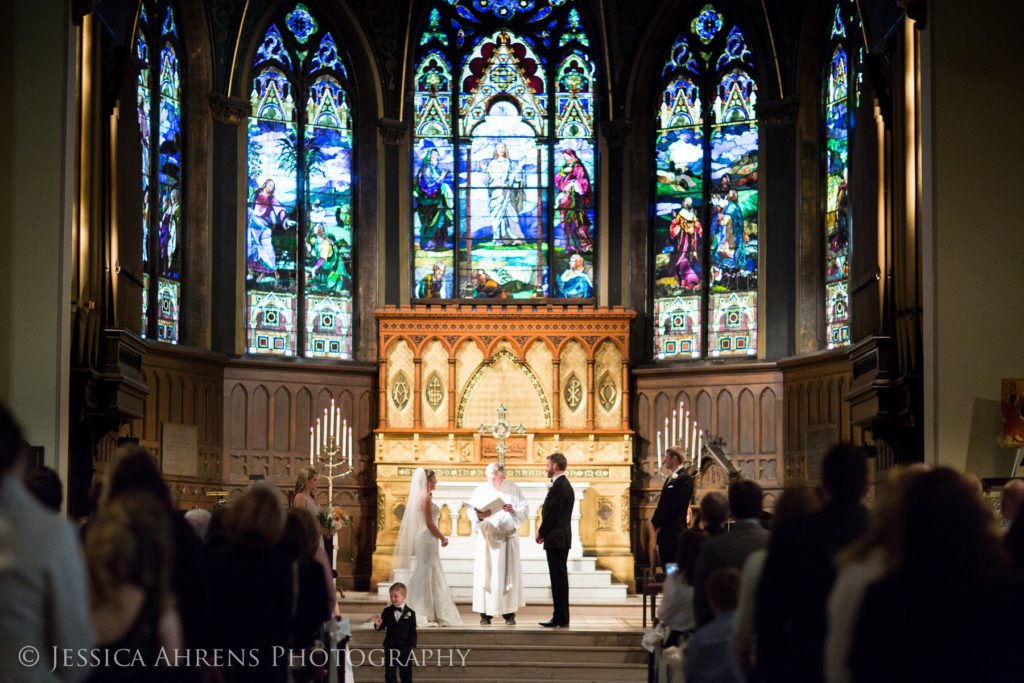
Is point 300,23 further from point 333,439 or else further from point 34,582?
point 34,582

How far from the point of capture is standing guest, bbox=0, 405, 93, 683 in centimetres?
370

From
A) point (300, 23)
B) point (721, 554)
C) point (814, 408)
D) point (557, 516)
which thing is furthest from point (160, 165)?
point (721, 554)

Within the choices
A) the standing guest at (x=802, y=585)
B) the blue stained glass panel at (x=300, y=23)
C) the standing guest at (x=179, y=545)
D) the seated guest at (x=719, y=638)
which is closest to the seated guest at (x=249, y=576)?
the standing guest at (x=179, y=545)

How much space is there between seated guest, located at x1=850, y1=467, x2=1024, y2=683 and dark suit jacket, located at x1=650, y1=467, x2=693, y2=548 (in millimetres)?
7151

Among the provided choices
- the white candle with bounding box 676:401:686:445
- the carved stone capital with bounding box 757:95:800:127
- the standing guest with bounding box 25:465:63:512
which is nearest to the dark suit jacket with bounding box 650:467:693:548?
the standing guest with bounding box 25:465:63:512

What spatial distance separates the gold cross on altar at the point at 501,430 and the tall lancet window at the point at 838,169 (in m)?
4.02

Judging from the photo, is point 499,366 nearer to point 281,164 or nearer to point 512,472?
point 512,472

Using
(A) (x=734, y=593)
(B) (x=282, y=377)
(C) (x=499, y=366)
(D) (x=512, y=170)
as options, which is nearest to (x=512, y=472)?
(C) (x=499, y=366)

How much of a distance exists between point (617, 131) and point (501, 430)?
182 inches

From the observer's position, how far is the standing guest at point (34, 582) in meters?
3.70

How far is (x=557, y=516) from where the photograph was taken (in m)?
11.9

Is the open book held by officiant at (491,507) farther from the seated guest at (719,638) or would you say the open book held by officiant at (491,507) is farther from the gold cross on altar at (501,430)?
the seated guest at (719,638)

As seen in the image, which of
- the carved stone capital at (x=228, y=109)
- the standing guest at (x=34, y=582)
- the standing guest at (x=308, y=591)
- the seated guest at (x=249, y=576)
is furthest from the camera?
the carved stone capital at (x=228, y=109)

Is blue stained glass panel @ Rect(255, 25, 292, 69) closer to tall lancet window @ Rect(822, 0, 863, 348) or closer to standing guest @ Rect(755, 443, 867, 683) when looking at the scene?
tall lancet window @ Rect(822, 0, 863, 348)
